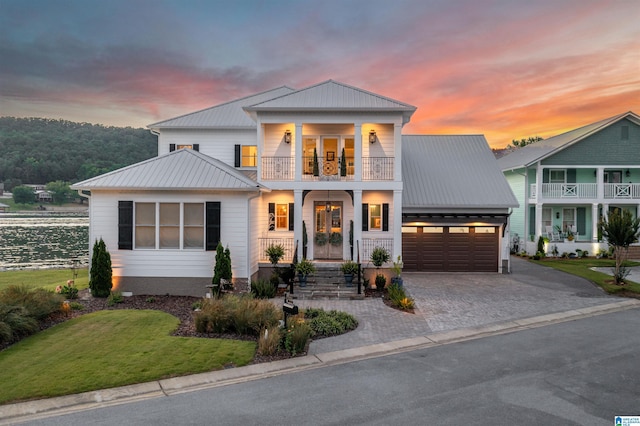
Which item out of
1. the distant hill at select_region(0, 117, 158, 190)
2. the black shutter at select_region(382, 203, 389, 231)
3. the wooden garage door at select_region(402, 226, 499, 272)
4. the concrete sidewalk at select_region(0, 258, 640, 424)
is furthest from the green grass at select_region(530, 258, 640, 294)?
the distant hill at select_region(0, 117, 158, 190)

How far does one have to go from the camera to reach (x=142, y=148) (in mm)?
59219

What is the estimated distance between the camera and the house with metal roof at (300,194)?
1495cm

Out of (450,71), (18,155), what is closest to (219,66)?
(450,71)

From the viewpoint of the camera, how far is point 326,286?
15.8 metres

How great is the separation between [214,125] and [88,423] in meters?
17.8

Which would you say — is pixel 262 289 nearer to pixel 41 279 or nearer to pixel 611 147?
pixel 41 279

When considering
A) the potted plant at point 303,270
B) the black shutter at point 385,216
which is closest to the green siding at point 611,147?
the black shutter at point 385,216

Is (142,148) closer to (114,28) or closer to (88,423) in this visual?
(114,28)

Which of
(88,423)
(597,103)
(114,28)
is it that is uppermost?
(114,28)

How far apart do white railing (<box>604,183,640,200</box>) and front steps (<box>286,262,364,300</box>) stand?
21.2m

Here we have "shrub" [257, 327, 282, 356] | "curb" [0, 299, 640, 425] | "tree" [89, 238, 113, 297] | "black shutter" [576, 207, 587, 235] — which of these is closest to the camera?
"curb" [0, 299, 640, 425]

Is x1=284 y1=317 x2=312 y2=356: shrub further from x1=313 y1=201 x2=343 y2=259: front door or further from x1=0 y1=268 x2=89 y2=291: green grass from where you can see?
x1=0 y1=268 x2=89 y2=291: green grass

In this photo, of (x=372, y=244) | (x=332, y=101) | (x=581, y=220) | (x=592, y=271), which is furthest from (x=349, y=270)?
(x=581, y=220)

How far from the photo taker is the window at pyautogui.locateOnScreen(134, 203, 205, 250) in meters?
15.0
